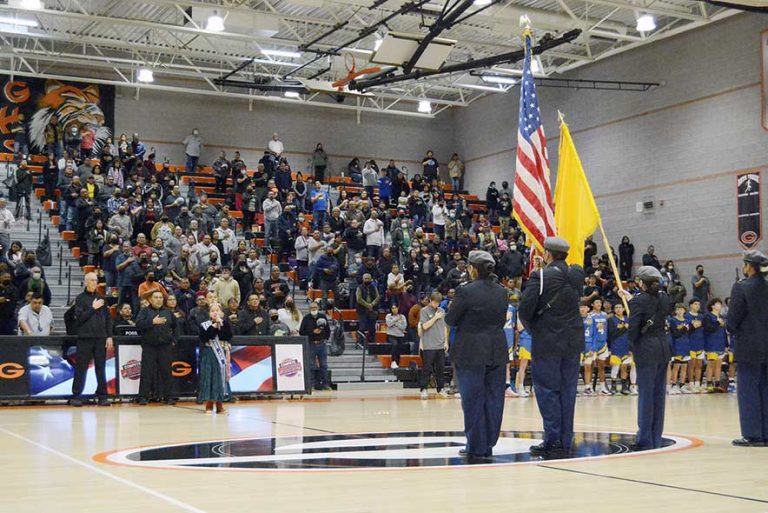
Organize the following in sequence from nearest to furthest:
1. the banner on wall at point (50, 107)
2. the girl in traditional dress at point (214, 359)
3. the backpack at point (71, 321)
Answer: the girl in traditional dress at point (214, 359) < the backpack at point (71, 321) < the banner on wall at point (50, 107)

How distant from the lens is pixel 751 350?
30.7ft

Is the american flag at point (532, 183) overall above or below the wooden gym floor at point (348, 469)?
above

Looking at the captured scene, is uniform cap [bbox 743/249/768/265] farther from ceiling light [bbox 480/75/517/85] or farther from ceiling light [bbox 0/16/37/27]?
ceiling light [bbox 0/16/37/27]

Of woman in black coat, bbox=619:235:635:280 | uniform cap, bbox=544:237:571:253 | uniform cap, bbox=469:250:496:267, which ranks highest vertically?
woman in black coat, bbox=619:235:635:280

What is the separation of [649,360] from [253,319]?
10738mm

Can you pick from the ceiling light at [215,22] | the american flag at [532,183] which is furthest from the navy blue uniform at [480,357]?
the ceiling light at [215,22]

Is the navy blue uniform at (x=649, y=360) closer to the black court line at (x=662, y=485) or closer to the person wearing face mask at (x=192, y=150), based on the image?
the black court line at (x=662, y=485)

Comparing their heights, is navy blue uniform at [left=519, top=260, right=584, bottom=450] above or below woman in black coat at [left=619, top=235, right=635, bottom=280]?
below

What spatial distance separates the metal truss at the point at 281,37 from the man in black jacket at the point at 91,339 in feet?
35.5

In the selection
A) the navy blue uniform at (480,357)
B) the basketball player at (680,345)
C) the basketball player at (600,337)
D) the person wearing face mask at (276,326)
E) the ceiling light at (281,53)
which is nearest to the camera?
the navy blue uniform at (480,357)

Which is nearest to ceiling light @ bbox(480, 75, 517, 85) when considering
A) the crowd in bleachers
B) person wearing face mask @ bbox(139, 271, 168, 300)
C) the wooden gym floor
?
the crowd in bleachers

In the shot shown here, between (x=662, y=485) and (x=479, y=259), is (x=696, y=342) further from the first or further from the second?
(x=662, y=485)

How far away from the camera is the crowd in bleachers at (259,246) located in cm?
1984

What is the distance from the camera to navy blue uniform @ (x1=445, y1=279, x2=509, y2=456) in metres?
8.13
